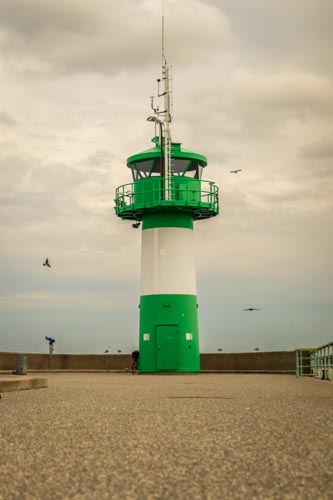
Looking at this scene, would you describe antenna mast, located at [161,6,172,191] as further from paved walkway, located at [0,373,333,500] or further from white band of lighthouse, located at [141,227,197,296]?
paved walkway, located at [0,373,333,500]

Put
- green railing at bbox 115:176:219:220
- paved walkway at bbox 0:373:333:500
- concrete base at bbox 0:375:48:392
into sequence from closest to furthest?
1. paved walkway at bbox 0:373:333:500
2. concrete base at bbox 0:375:48:392
3. green railing at bbox 115:176:219:220

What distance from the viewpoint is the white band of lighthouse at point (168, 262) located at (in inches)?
1222

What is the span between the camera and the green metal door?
101ft

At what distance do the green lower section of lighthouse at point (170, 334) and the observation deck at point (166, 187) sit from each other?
11.3 ft

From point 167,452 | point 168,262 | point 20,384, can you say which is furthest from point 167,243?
point 167,452

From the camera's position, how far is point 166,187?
101 feet

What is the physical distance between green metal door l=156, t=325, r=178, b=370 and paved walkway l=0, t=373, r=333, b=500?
1914 cm

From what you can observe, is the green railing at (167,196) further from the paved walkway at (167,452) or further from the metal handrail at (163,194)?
the paved walkway at (167,452)

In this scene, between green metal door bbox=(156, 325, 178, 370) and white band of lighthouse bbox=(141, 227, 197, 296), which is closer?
green metal door bbox=(156, 325, 178, 370)

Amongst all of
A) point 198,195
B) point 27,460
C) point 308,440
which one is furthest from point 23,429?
point 198,195

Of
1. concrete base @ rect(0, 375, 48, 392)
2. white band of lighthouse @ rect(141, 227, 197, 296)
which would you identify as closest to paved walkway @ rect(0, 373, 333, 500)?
concrete base @ rect(0, 375, 48, 392)

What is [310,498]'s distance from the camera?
16.2 ft

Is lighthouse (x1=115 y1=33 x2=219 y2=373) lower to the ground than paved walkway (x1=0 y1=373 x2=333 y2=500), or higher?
higher

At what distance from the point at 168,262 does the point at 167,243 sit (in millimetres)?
767
